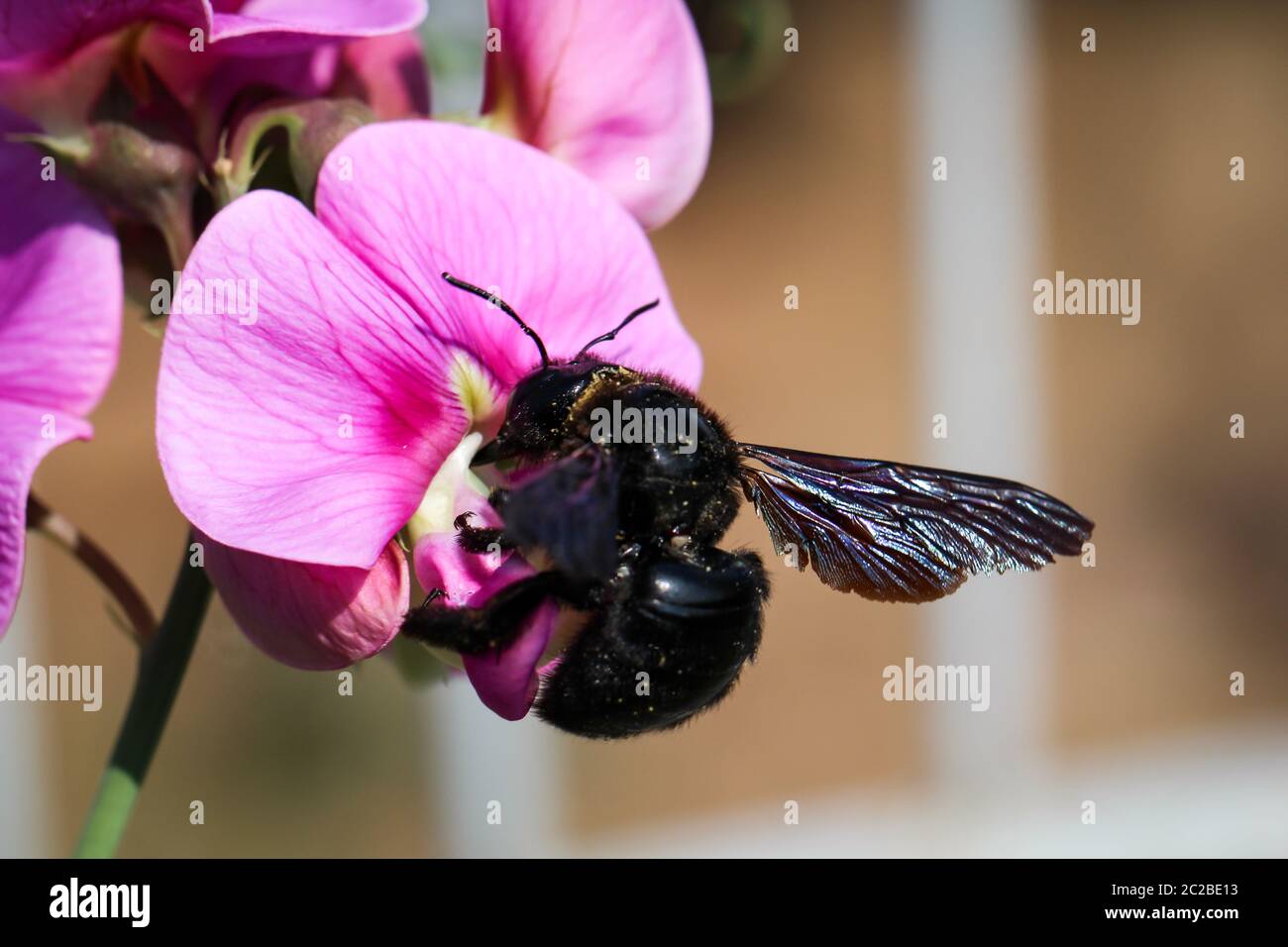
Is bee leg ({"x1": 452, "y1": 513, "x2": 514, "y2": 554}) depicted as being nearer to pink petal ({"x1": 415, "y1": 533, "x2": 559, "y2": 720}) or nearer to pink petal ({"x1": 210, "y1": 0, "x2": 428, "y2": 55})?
pink petal ({"x1": 415, "y1": 533, "x2": 559, "y2": 720})

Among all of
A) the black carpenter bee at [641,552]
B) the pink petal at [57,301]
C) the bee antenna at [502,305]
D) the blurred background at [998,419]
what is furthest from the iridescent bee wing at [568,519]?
the blurred background at [998,419]

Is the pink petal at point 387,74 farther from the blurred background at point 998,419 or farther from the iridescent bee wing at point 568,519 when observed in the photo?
the blurred background at point 998,419

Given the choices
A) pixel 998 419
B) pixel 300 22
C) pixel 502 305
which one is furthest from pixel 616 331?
pixel 998 419

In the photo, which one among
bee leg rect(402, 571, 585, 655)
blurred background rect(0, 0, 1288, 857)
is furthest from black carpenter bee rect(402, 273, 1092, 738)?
blurred background rect(0, 0, 1288, 857)

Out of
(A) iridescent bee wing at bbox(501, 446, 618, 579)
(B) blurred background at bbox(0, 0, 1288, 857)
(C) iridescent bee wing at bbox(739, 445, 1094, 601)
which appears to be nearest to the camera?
(A) iridescent bee wing at bbox(501, 446, 618, 579)

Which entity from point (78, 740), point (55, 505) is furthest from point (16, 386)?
point (78, 740)
